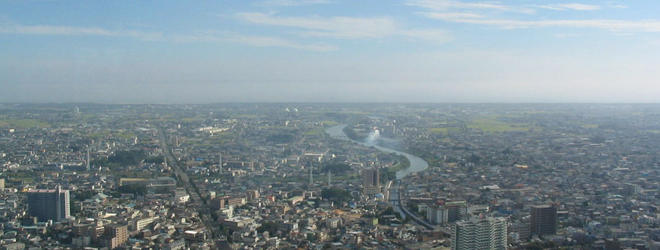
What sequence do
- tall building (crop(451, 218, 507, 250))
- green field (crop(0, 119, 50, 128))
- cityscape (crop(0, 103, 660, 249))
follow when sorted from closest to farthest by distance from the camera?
1. tall building (crop(451, 218, 507, 250))
2. cityscape (crop(0, 103, 660, 249))
3. green field (crop(0, 119, 50, 128))

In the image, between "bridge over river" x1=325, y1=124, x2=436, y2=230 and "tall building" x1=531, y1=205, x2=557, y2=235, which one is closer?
"tall building" x1=531, y1=205, x2=557, y2=235

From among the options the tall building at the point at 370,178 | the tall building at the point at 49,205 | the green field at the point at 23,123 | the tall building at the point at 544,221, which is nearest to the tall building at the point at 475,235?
the tall building at the point at 544,221

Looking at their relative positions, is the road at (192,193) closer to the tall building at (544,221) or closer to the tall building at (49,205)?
the tall building at (49,205)

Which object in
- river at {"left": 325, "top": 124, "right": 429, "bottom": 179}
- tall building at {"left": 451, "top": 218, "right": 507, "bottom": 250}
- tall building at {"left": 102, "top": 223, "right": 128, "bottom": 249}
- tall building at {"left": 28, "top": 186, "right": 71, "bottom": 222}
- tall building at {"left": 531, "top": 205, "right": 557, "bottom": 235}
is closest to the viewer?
tall building at {"left": 451, "top": 218, "right": 507, "bottom": 250}

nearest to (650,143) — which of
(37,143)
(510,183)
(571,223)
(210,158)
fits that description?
(510,183)

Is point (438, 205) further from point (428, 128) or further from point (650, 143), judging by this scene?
point (428, 128)

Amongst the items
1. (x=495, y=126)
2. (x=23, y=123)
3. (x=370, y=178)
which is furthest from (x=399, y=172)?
(x=23, y=123)

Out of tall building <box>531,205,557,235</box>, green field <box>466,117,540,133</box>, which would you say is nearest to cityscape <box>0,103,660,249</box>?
tall building <box>531,205,557,235</box>

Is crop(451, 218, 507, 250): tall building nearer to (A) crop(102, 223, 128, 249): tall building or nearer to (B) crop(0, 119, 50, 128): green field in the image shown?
(A) crop(102, 223, 128, 249): tall building
